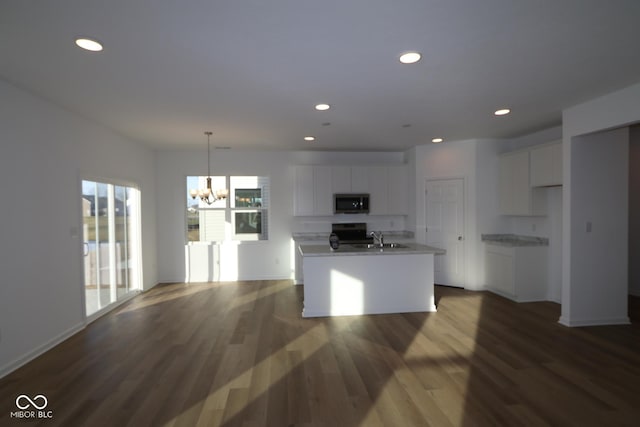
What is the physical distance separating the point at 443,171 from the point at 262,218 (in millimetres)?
3618

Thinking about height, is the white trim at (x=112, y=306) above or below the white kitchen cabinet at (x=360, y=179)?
below

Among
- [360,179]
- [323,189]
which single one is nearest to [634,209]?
[360,179]

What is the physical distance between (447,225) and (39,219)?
A: 19.1ft

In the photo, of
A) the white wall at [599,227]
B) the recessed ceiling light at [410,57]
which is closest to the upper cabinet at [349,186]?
the white wall at [599,227]

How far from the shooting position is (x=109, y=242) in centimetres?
487

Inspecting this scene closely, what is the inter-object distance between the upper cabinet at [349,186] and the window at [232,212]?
2.70 ft

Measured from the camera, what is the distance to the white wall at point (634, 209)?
5.25m

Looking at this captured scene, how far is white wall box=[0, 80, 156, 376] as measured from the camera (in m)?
3.01

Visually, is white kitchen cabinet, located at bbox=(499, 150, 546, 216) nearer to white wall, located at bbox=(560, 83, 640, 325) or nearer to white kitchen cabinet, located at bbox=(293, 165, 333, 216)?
white wall, located at bbox=(560, 83, 640, 325)

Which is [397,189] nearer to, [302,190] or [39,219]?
[302,190]

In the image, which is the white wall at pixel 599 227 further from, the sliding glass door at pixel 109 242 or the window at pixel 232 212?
the sliding glass door at pixel 109 242

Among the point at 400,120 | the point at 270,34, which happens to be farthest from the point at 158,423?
the point at 400,120

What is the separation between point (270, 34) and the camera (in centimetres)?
219

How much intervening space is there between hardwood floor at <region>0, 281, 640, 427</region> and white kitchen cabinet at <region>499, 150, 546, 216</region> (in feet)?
5.06
